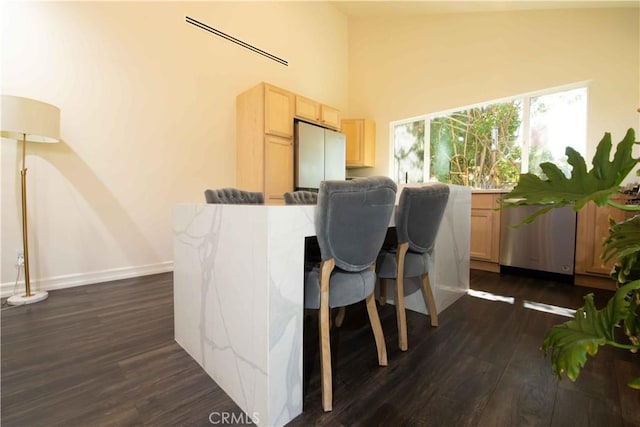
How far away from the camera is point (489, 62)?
12.0 feet

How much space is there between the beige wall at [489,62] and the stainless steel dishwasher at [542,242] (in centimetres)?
82

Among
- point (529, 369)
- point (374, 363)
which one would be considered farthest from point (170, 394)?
point (529, 369)

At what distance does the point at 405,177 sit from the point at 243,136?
275cm

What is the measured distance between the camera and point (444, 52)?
4047mm

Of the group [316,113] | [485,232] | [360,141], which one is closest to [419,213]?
[485,232]

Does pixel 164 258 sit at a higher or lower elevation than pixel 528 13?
lower

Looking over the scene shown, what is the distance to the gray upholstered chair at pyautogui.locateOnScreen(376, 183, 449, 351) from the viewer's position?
4.97 feet

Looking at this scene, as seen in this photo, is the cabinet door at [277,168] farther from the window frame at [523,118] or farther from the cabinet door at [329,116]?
the window frame at [523,118]

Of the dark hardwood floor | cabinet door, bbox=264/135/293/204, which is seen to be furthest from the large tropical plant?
cabinet door, bbox=264/135/293/204

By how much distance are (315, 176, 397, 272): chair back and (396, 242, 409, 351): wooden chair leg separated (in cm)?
43

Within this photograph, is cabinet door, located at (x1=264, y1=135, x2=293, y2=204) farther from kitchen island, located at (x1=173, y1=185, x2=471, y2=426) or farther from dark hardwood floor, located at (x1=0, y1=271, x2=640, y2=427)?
kitchen island, located at (x1=173, y1=185, x2=471, y2=426)

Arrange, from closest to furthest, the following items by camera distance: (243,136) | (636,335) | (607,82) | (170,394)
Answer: (636,335)
(170,394)
(607,82)
(243,136)

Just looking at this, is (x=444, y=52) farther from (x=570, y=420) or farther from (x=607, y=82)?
(x=570, y=420)

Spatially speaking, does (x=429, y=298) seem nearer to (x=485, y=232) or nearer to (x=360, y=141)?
(x=485, y=232)
